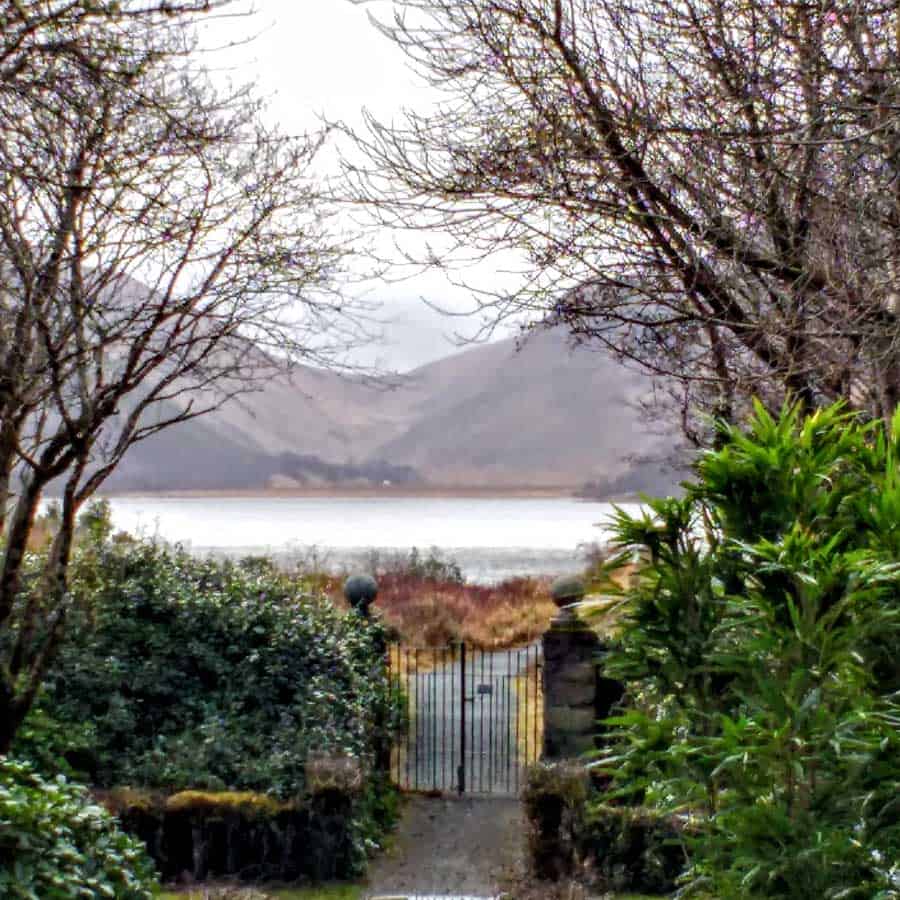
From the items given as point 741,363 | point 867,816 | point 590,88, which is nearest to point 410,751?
point 741,363

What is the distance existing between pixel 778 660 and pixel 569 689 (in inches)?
236

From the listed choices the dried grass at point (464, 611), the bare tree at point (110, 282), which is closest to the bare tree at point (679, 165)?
the bare tree at point (110, 282)

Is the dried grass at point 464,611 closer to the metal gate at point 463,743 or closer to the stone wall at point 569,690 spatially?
the metal gate at point 463,743

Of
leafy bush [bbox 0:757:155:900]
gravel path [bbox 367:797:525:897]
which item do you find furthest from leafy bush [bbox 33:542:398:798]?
leafy bush [bbox 0:757:155:900]

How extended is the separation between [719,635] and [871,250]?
9.06 ft

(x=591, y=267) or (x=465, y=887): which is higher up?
(x=591, y=267)

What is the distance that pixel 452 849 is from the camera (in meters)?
9.43

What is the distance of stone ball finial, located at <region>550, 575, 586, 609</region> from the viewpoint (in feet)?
37.7

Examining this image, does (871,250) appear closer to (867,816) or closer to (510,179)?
(510,179)

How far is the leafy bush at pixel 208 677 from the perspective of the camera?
936cm

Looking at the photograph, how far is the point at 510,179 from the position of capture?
281 inches

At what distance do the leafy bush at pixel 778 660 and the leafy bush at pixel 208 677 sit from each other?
187 inches

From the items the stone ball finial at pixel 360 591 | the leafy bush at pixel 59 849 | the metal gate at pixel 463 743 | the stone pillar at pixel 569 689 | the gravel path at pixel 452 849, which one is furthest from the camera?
the stone ball finial at pixel 360 591

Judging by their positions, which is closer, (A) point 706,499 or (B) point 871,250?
(A) point 706,499
